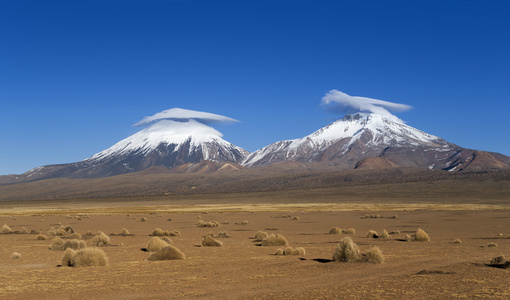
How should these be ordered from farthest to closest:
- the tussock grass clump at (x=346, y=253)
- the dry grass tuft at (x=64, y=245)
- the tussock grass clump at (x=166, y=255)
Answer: the dry grass tuft at (x=64, y=245) → the tussock grass clump at (x=166, y=255) → the tussock grass clump at (x=346, y=253)

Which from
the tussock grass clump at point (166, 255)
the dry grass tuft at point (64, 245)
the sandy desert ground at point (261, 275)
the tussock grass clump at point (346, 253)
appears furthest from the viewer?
the dry grass tuft at point (64, 245)

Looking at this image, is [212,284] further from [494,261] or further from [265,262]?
[494,261]

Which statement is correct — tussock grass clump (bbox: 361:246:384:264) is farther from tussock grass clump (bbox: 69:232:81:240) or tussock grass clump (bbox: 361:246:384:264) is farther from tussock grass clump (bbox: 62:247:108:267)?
tussock grass clump (bbox: 69:232:81:240)

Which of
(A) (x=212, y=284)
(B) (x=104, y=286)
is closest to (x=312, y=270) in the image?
(A) (x=212, y=284)

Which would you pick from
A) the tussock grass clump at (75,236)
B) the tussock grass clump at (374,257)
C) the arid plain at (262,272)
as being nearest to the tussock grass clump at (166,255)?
the arid plain at (262,272)

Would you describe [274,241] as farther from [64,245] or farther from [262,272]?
[64,245]

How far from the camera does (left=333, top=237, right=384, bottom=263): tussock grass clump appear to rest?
2222 cm

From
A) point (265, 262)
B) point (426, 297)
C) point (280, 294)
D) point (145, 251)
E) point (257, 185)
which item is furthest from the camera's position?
point (257, 185)

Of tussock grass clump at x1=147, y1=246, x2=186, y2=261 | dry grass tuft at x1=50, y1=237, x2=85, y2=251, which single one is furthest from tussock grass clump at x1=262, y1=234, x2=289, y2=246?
dry grass tuft at x1=50, y1=237, x2=85, y2=251

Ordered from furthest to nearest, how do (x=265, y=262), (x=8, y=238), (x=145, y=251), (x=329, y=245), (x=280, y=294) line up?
(x=8, y=238), (x=329, y=245), (x=145, y=251), (x=265, y=262), (x=280, y=294)

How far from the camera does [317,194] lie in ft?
429

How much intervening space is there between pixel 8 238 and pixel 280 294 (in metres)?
28.1

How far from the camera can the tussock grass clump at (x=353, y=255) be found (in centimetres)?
2222

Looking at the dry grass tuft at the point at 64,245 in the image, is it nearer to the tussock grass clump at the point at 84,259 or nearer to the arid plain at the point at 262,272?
the arid plain at the point at 262,272
